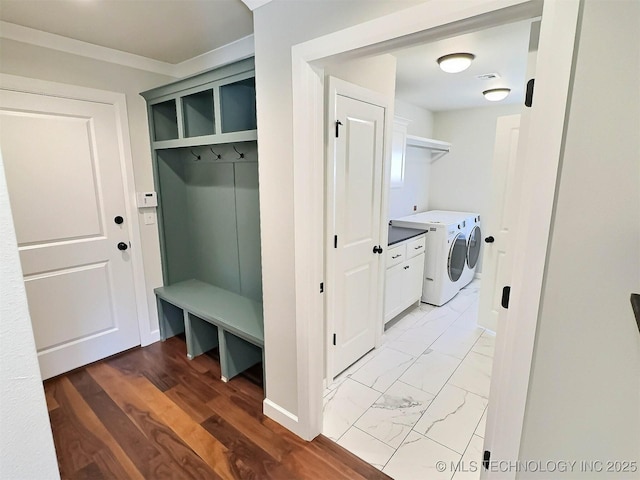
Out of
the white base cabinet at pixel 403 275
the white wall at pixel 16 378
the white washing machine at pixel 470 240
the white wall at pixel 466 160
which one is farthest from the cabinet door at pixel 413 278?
the white wall at pixel 16 378

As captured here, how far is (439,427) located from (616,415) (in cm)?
116

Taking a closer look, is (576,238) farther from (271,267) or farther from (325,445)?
(325,445)

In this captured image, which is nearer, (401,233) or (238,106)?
(238,106)

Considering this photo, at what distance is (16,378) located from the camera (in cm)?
55

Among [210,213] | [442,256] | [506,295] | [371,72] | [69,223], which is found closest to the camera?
[506,295]

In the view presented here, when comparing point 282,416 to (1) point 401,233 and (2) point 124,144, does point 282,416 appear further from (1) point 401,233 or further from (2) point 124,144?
(2) point 124,144

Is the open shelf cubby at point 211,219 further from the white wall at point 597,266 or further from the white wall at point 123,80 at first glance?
the white wall at point 597,266

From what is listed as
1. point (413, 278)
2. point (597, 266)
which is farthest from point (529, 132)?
point (413, 278)

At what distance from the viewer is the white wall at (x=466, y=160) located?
A: 4.47 m

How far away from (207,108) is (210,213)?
0.86 m

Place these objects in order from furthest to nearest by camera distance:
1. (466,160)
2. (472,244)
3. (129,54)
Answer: (466,160), (472,244), (129,54)

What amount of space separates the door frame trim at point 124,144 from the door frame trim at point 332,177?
66.0 inches

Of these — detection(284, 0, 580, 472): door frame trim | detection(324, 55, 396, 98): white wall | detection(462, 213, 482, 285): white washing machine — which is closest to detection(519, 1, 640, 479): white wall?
detection(284, 0, 580, 472): door frame trim

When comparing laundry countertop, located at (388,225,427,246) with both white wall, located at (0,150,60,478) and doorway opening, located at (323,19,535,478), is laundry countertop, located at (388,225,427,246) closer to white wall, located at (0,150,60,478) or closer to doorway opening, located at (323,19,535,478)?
doorway opening, located at (323,19,535,478)
